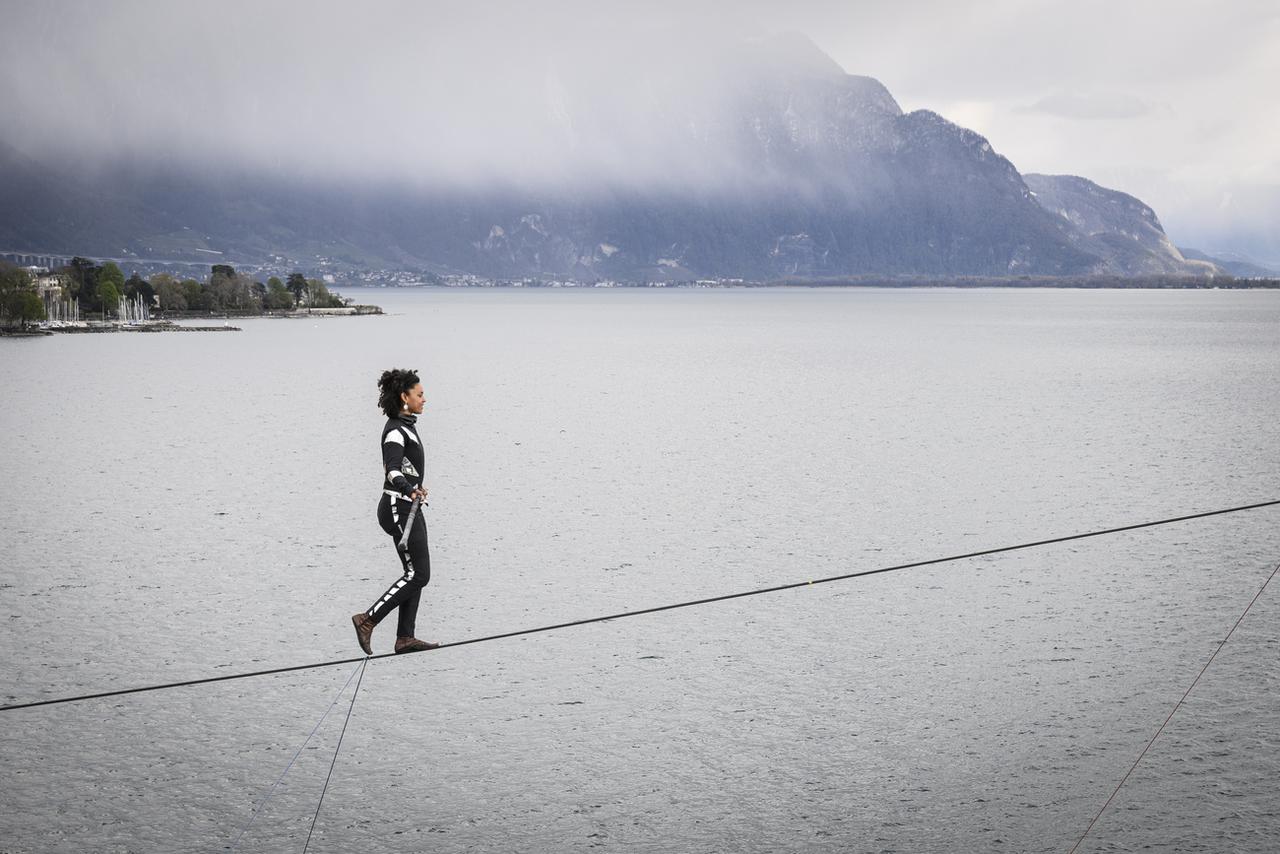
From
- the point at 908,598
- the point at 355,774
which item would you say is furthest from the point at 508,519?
the point at 355,774

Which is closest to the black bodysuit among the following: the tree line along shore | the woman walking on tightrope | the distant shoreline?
the woman walking on tightrope

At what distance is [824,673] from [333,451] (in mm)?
16590

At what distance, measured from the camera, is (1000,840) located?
253 inches

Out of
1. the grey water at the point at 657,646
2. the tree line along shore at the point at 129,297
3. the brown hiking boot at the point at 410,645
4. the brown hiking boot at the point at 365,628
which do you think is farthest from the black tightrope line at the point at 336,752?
the tree line along shore at the point at 129,297

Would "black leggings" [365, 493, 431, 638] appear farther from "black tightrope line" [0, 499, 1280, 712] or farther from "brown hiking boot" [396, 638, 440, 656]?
"black tightrope line" [0, 499, 1280, 712]

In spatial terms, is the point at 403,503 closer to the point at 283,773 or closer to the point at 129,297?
the point at 283,773

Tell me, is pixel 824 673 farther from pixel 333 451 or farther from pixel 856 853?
pixel 333 451

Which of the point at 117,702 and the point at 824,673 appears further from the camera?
the point at 824,673

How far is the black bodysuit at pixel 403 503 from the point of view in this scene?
28.9ft

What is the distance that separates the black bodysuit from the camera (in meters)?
8.81

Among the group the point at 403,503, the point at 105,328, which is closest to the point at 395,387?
the point at 403,503

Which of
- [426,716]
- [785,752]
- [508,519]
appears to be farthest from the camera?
[508,519]

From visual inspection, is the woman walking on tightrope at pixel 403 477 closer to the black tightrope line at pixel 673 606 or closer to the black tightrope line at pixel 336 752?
the black tightrope line at pixel 336 752

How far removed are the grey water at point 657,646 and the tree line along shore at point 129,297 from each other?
92019mm
